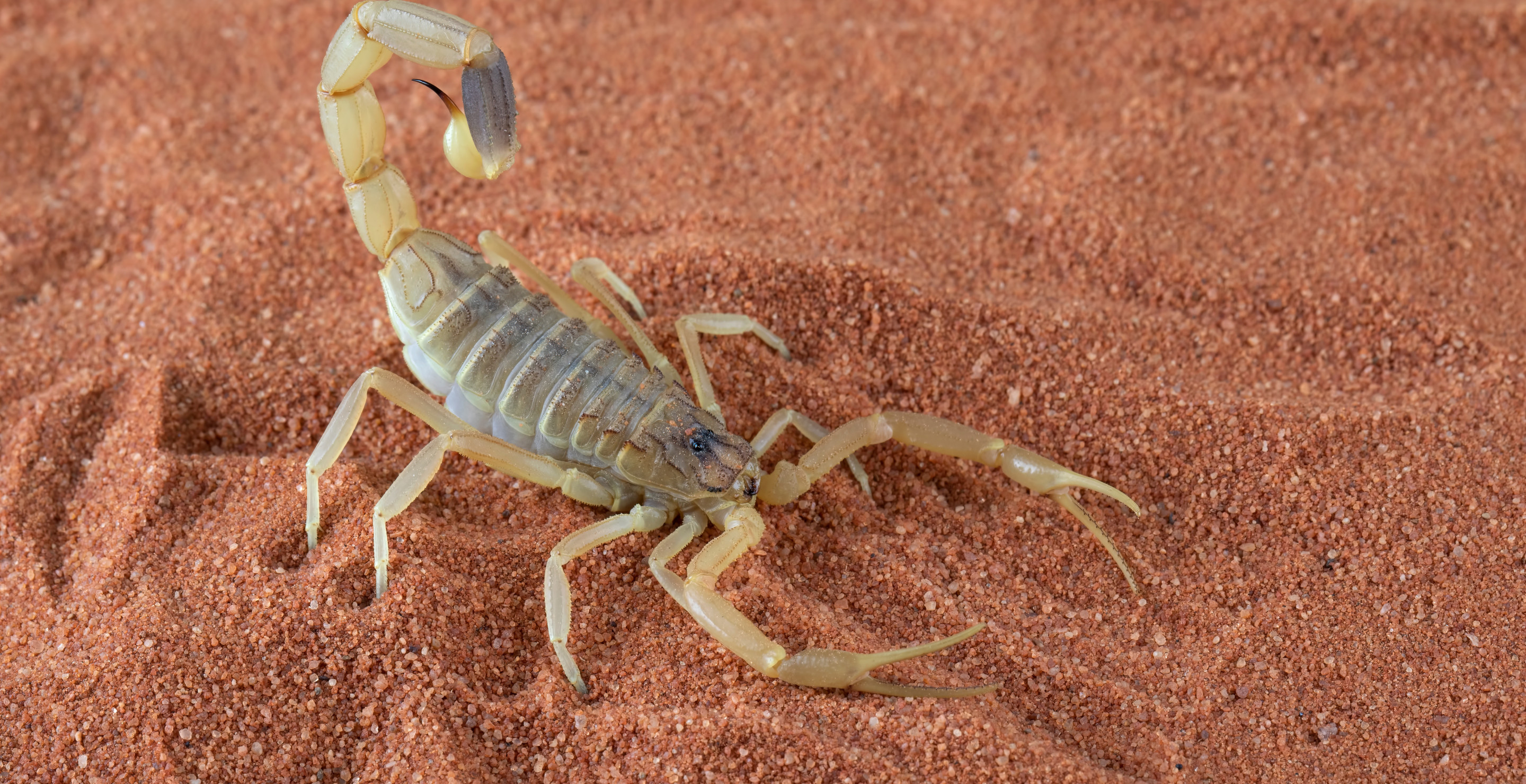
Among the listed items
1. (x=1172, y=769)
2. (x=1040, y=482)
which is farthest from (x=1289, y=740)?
(x=1040, y=482)

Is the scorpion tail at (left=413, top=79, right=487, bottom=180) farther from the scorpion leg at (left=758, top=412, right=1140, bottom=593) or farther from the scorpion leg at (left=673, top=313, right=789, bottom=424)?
the scorpion leg at (left=758, top=412, right=1140, bottom=593)

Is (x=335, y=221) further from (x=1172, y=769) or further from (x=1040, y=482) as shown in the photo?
(x=1172, y=769)

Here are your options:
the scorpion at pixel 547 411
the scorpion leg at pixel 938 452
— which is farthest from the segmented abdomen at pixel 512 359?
the scorpion leg at pixel 938 452

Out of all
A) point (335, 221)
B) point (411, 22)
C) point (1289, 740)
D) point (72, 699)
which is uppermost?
point (411, 22)

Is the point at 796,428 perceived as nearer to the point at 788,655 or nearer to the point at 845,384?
the point at 845,384

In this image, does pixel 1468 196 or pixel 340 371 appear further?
pixel 1468 196
